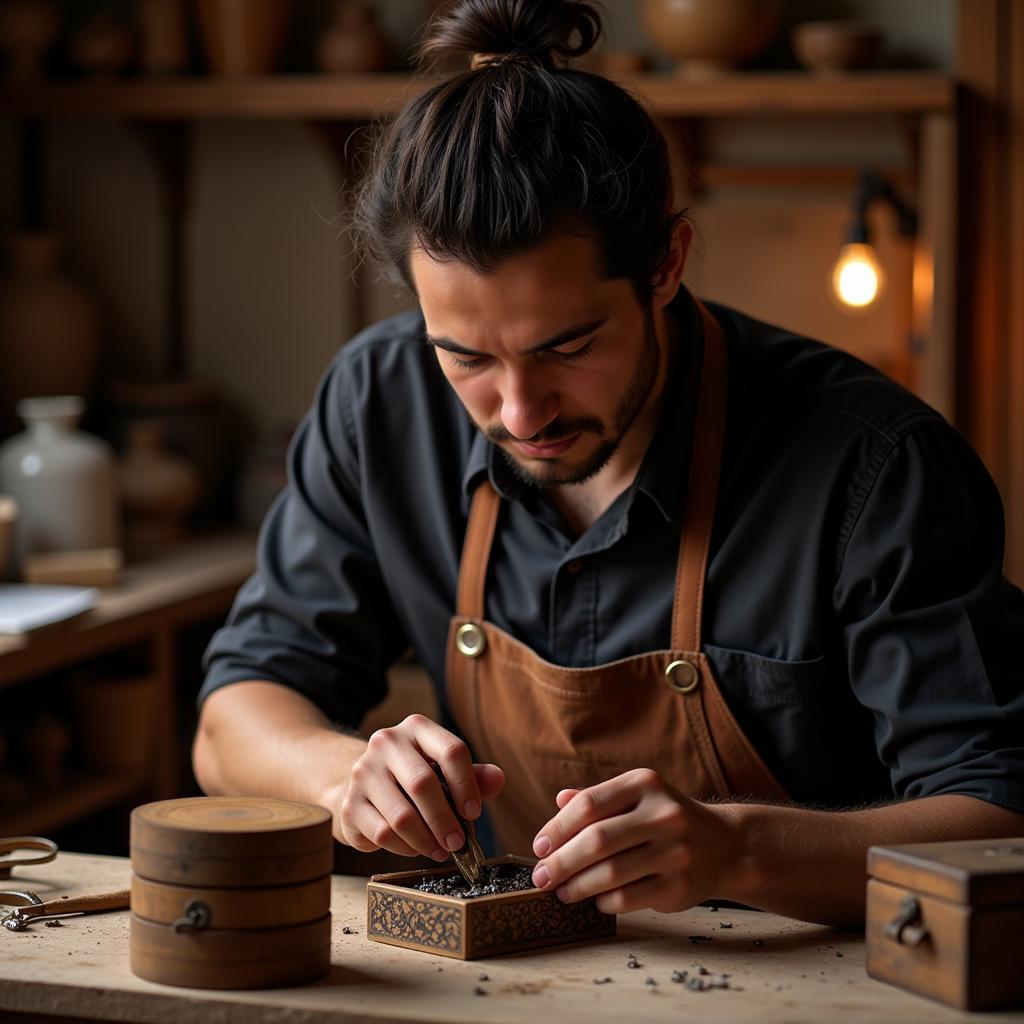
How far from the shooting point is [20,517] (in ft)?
12.2

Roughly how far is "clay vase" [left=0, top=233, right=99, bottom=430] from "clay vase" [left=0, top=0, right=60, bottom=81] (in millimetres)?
457

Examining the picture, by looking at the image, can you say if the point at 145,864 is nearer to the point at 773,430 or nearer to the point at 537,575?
the point at 537,575

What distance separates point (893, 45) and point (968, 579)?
274cm

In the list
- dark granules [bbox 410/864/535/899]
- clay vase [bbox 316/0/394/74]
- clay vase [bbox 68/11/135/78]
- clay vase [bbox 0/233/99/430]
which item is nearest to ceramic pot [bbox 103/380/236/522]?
clay vase [bbox 0/233/99/430]

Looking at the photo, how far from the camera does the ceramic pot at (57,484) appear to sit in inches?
146

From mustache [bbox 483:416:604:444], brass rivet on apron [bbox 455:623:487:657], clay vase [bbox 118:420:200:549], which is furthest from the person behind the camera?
clay vase [bbox 118:420:200:549]

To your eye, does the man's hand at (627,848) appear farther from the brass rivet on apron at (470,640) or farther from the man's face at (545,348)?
the brass rivet on apron at (470,640)

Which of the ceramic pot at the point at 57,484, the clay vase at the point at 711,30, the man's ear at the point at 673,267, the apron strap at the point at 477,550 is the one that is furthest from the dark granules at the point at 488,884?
the clay vase at the point at 711,30

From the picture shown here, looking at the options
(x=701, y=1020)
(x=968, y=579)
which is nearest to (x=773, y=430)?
(x=968, y=579)

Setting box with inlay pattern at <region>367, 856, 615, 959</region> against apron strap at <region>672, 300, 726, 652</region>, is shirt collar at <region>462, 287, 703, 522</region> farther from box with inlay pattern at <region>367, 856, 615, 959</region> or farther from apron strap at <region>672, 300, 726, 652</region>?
box with inlay pattern at <region>367, 856, 615, 959</region>

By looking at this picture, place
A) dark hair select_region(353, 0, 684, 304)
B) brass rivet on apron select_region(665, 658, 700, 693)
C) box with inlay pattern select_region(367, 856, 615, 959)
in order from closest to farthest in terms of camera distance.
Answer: box with inlay pattern select_region(367, 856, 615, 959) → dark hair select_region(353, 0, 684, 304) → brass rivet on apron select_region(665, 658, 700, 693)

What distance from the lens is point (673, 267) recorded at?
2010 millimetres

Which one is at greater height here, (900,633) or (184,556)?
(900,633)

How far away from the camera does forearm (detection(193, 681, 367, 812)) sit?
1947 mm
